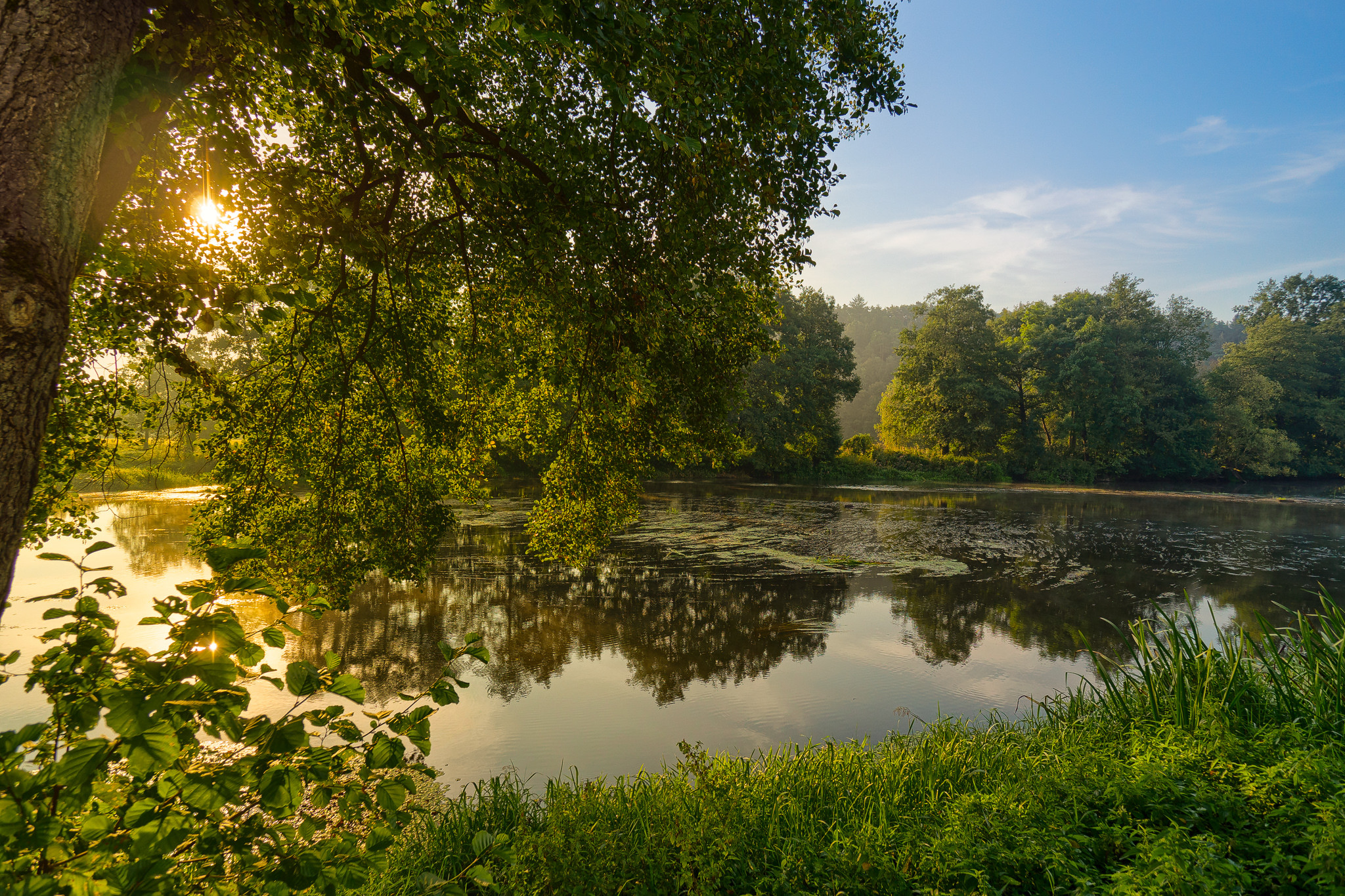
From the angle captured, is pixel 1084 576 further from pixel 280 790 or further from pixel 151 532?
pixel 151 532

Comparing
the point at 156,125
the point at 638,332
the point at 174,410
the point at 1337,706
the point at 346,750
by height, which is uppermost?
the point at 156,125

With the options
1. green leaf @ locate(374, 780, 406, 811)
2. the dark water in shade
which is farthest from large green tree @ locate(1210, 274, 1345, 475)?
green leaf @ locate(374, 780, 406, 811)

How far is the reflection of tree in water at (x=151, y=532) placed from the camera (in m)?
12.0

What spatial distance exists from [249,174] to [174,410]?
2.34 m

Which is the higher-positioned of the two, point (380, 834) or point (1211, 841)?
point (380, 834)

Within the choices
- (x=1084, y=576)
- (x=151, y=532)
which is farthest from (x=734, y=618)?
(x=151, y=532)

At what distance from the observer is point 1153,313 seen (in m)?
43.6

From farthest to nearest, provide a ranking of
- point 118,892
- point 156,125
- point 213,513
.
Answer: point 213,513, point 156,125, point 118,892

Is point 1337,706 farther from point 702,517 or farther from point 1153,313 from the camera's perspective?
point 1153,313

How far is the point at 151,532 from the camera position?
14891 mm

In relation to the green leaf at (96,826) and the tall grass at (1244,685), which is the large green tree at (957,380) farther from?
the green leaf at (96,826)

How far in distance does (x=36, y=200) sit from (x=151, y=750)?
171 centimetres

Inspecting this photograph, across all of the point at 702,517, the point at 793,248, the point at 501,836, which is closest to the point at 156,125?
the point at 501,836

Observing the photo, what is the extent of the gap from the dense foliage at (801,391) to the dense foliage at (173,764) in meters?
31.6
